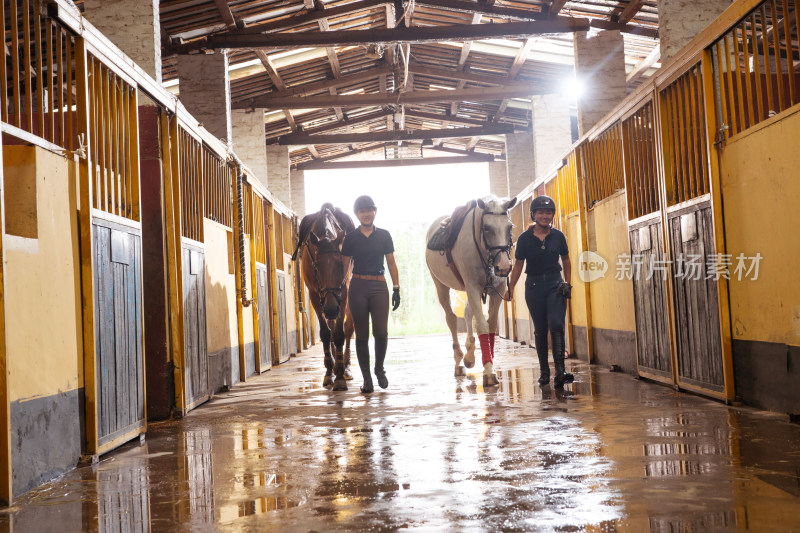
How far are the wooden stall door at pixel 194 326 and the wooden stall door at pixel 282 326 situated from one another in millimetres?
5480

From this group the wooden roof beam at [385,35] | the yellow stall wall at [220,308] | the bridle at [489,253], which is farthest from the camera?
the wooden roof beam at [385,35]

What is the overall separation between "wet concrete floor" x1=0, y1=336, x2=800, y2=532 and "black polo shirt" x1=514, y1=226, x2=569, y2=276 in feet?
4.29

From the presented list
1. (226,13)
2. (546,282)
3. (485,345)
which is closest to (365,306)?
(485,345)

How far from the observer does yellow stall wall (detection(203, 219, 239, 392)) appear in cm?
820

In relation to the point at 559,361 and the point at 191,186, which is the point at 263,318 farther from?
the point at 559,361

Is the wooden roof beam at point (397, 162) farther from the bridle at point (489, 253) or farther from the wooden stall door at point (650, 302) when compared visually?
the wooden stall door at point (650, 302)

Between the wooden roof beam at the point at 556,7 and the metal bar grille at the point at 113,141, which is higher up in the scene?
the wooden roof beam at the point at 556,7

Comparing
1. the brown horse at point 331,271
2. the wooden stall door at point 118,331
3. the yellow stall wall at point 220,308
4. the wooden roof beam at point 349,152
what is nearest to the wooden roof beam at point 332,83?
the wooden roof beam at point 349,152

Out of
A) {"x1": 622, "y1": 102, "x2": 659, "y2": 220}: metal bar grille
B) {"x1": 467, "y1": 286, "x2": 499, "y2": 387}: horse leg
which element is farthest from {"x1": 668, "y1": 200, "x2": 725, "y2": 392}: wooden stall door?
{"x1": 467, "y1": 286, "x2": 499, "y2": 387}: horse leg

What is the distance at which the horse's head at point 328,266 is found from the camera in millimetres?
7828

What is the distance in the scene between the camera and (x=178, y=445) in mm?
5074

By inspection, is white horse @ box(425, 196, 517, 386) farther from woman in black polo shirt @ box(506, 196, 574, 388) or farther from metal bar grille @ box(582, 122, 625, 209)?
metal bar grille @ box(582, 122, 625, 209)

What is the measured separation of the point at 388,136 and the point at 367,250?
15.4 metres

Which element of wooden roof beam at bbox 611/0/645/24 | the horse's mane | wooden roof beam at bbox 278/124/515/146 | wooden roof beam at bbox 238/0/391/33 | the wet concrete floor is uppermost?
wooden roof beam at bbox 238/0/391/33
